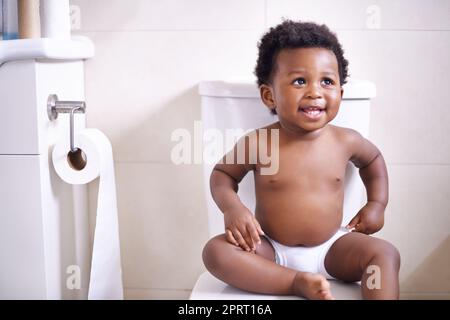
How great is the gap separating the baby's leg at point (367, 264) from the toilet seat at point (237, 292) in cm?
2

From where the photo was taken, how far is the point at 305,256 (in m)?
A: 0.85

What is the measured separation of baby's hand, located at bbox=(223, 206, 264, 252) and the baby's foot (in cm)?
9

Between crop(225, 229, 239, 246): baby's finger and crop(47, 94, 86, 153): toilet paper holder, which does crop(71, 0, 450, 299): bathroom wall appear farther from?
crop(225, 229, 239, 246): baby's finger

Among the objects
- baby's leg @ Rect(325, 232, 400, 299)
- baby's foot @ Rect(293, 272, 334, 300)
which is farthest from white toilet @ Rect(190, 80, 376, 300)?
baby's foot @ Rect(293, 272, 334, 300)

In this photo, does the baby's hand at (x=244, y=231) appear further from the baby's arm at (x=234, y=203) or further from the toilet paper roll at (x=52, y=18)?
the toilet paper roll at (x=52, y=18)

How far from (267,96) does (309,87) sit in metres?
0.08

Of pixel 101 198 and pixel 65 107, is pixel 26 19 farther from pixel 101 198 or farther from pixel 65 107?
pixel 101 198

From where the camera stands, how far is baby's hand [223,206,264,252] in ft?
2.64

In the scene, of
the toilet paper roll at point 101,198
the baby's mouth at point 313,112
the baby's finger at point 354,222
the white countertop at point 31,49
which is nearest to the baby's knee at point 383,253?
the baby's finger at point 354,222

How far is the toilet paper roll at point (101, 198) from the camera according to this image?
959 mm

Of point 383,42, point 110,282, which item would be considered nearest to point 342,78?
point 383,42

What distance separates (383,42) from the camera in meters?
1.03

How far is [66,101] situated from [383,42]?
0.59 meters
